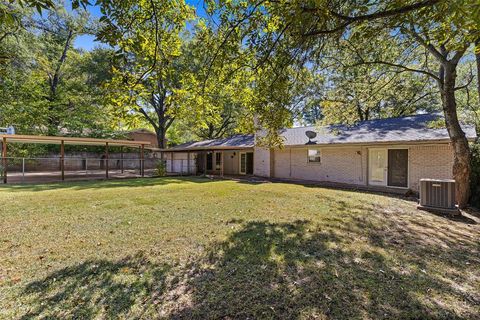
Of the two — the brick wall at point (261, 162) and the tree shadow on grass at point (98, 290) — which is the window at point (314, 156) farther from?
the tree shadow on grass at point (98, 290)

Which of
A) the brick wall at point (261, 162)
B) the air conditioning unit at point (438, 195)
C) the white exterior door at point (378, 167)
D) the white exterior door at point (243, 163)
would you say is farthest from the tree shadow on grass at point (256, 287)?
the white exterior door at point (243, 163)

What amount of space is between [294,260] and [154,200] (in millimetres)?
5931

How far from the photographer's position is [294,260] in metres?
3.76

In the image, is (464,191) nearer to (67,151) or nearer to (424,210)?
(424,210)

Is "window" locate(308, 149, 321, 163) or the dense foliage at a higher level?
the dense foliage

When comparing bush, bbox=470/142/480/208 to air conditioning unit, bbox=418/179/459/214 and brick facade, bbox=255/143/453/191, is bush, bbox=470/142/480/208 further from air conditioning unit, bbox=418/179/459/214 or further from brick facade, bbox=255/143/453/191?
air conditioning unit, bbox=418/179/459/214

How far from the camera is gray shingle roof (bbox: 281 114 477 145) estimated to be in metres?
9.69

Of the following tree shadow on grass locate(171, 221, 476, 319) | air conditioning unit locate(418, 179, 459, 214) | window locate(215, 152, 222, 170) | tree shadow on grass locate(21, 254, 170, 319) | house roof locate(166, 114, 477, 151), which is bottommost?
tree shadow on grass locate(171, 221, 476, 319)

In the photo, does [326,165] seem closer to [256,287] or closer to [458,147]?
[458,147]

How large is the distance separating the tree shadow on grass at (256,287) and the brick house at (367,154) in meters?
4.88

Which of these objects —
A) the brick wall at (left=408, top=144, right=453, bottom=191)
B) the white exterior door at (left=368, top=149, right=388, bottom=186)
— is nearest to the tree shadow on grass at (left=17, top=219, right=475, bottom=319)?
the brick wall at (left=408, top=144, right=453, bottom=191)

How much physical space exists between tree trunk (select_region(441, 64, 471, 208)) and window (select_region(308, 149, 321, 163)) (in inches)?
267

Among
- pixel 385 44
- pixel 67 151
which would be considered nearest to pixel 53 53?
pixel 67 151

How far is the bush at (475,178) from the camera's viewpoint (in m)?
7.64
